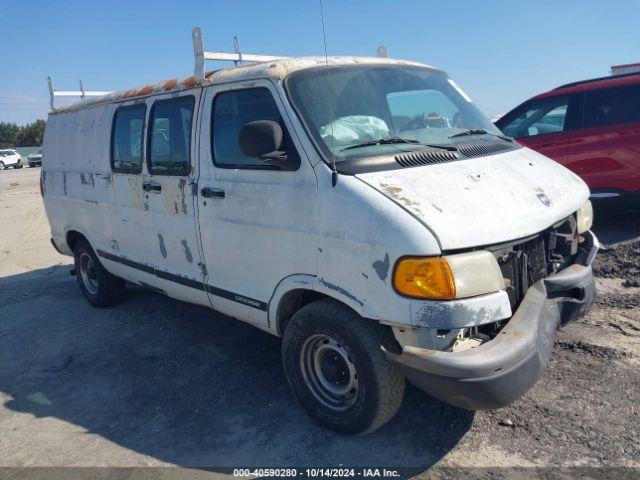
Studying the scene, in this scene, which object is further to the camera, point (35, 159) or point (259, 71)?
point (35, 159)

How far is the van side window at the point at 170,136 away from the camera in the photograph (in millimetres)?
4041

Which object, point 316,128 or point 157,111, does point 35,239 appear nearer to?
point 157,111

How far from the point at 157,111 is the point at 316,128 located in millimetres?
1818

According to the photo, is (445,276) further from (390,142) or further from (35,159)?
(35,159)

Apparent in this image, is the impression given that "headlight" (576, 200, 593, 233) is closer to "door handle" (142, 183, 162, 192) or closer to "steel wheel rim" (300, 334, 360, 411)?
"steel wheel rim" (300, 334, 360, 411)

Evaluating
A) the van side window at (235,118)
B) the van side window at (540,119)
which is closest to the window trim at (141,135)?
the van side window at (235,118)

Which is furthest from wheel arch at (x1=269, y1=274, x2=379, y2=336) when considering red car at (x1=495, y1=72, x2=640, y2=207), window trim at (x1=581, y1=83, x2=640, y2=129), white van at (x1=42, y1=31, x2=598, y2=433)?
window trim at (x1=581, y1=83, x2=640, y2=129)

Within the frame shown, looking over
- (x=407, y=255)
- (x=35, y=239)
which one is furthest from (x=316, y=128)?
(x=35, y=239)

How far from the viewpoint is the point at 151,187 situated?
4398 mm

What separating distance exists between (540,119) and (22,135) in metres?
73.8

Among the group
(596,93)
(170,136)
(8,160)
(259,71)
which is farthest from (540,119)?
(8,160)

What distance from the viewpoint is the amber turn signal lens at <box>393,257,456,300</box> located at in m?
2.59

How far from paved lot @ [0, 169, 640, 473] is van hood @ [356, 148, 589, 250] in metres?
1.17

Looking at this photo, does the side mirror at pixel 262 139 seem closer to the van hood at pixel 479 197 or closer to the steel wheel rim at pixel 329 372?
the van hood at pixel 479 197
